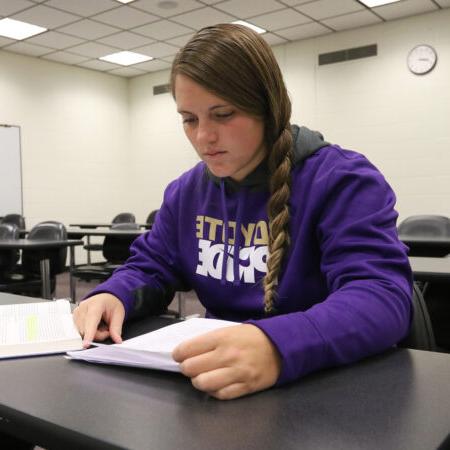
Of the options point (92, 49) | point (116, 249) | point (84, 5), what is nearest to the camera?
point (116, 249)

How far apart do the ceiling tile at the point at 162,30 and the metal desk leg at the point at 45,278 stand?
2981 mm


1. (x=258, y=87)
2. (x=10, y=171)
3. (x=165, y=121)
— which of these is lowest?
(x=258, y=87)

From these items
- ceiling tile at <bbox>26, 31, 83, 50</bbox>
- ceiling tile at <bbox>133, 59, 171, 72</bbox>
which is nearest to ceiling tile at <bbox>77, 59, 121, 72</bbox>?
ceiling tile at <bbox>133, 59, 171, 72</bbox>

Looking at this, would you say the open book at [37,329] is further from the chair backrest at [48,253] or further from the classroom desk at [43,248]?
the chair backrest at [48,253]

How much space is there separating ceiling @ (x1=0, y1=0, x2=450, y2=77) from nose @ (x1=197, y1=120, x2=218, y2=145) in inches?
170

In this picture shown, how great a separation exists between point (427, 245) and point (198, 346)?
264 centimetres

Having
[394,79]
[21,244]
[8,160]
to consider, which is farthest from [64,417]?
[8,160]

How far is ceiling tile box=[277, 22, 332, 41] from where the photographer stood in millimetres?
5537

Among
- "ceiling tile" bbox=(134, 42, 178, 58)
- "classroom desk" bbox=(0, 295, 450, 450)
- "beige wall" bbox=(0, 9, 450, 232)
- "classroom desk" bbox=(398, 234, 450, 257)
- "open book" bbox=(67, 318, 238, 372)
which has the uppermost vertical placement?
"ceiling tile" bbox=(134, 42, 178, 58)

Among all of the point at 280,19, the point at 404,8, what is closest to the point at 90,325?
the point at 280,19

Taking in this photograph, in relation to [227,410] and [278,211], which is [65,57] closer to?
[278,211]

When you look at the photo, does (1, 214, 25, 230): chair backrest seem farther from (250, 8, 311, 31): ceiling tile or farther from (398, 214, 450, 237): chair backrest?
(398, 214, 450, 237): chair backrest

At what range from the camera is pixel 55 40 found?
Result: 233 inches

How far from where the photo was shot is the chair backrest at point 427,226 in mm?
3219
